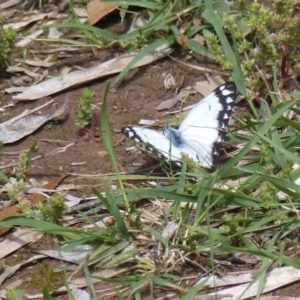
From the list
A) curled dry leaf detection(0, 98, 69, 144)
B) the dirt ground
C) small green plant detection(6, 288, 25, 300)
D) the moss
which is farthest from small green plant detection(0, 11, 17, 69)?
small green plant detection(6, 288, 25, 300)

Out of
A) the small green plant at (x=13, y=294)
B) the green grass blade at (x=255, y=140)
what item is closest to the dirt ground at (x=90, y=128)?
the small green plant at (x=13, y=294)

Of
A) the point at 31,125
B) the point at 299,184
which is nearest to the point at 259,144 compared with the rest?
the point at 299,184

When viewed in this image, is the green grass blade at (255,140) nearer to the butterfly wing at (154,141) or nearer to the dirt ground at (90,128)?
the butterfly wing at (154,141)

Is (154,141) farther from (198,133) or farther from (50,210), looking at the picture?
(50,210)

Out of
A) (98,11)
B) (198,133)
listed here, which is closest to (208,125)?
(198,133)

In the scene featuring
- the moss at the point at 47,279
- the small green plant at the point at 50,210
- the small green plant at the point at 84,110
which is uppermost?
the small green plant at the point at 84,110

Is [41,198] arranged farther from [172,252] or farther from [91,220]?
[172,252]
